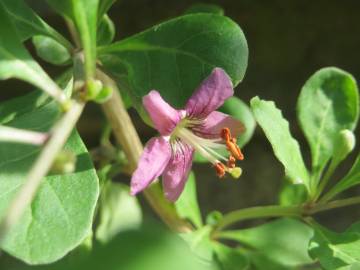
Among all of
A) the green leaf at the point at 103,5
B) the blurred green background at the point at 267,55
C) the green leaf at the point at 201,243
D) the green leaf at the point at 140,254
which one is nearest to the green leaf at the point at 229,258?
the green leaf at the point at 201,243

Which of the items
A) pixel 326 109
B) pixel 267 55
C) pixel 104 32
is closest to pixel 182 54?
pixel 104 32

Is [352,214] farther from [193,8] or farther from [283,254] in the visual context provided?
[193,8]

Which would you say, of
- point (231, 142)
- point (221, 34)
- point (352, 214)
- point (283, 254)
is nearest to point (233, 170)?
point (231, 142)

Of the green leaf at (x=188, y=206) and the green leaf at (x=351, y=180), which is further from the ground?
the green leaf at (x=351, y=180)

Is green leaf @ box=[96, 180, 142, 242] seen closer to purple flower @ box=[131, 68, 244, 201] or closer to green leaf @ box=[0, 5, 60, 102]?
purple flower @ box=[131, 68, 244, 201]

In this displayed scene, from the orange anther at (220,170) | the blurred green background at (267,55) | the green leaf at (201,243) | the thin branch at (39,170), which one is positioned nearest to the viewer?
the thin branch at (39,170)

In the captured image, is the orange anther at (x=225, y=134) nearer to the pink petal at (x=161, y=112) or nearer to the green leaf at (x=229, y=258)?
the pink petal at (x=161, y=112)

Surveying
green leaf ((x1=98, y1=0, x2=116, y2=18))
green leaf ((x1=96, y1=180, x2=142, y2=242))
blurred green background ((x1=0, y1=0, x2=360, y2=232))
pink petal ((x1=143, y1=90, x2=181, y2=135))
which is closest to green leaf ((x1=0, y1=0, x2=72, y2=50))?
green leaf ((x1=98, y1=0, x2=116, y2=18))
